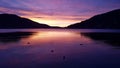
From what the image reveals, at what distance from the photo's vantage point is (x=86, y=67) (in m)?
18.5

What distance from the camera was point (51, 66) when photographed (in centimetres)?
1892

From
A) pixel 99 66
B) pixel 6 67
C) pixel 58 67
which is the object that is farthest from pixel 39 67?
pixel 99 66

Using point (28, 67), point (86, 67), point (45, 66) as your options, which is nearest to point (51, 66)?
point (45, 66)

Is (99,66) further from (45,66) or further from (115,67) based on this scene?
(45,66)

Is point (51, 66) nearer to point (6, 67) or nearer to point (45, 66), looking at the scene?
point (45, 66)

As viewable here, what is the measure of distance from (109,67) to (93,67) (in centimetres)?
164

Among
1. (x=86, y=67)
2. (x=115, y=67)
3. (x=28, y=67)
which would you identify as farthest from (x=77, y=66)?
(x=28, y=67)

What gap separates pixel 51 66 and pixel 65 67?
160 centimetres

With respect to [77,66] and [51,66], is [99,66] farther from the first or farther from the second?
[51,66]

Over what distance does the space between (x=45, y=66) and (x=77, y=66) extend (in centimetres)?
343

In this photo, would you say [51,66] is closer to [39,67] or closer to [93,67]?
[39,67]

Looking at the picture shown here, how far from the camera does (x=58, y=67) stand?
18.4 m

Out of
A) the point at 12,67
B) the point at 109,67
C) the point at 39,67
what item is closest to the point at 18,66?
the point at 12,67

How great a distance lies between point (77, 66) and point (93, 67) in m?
1.69
